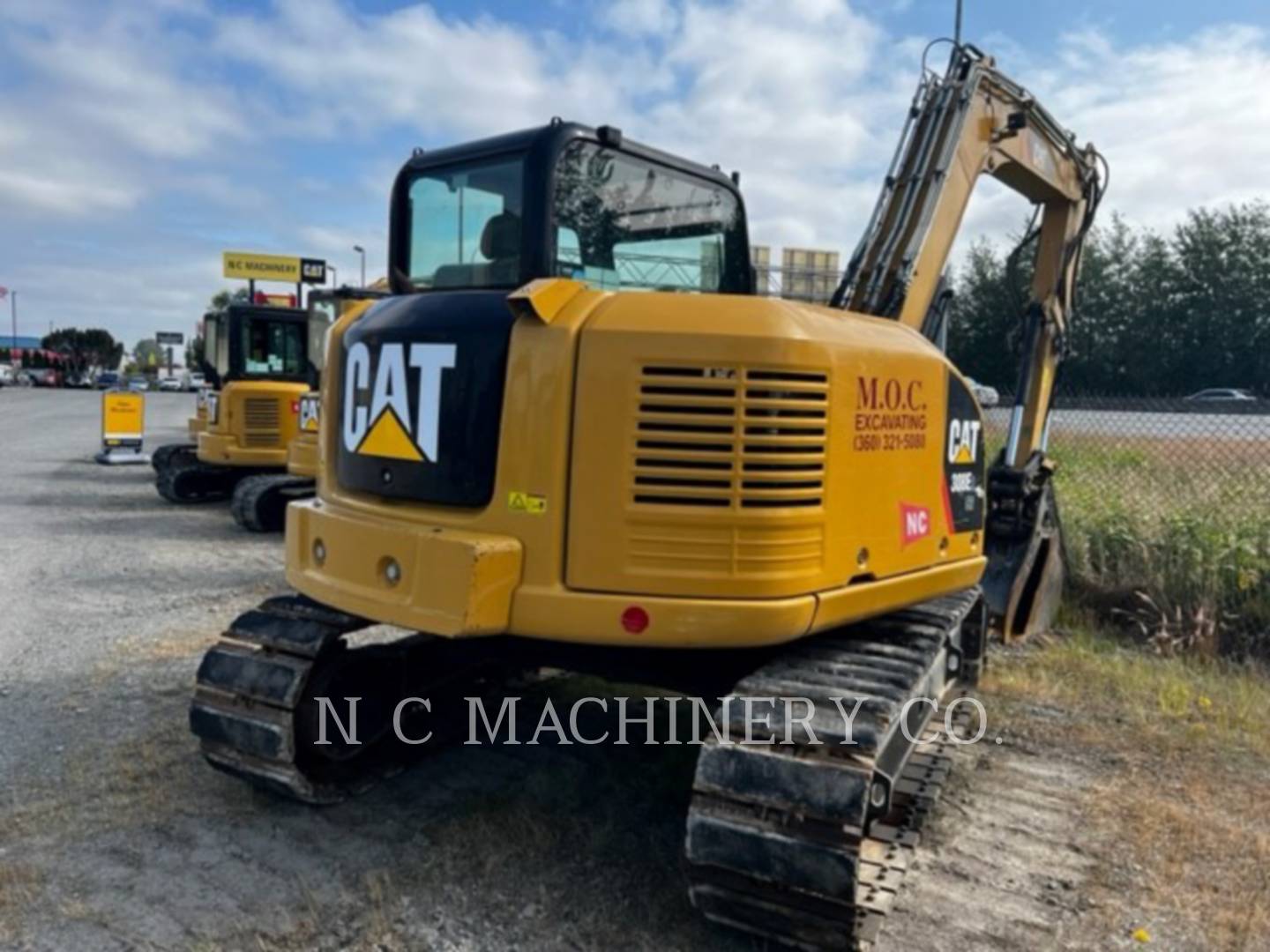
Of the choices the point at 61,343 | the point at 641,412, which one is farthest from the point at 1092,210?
the point at 61,343

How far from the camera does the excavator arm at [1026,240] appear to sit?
517 cm

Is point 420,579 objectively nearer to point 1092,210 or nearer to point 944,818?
point 944,818

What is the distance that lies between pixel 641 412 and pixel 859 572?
0.98 metres

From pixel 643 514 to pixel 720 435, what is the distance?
0.34 meters

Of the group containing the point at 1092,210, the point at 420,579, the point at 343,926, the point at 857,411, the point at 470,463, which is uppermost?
the point at 1092,210

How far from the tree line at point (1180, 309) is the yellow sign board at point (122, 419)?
2898cm

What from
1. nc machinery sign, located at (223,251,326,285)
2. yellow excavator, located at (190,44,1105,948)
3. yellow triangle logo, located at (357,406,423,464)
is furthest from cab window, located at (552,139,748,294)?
nc machinery sign, located at (223,251,326,285)

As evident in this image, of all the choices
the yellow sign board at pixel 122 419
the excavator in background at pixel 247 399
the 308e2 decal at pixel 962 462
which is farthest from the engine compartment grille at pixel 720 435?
the yellow sign board at pixel 122 419

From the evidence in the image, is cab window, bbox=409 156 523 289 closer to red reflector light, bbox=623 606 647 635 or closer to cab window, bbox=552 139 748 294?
cab window, bbox=552 139 748 294

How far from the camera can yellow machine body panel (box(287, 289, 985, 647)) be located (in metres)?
3.19

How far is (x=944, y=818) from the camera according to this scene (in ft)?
13.4

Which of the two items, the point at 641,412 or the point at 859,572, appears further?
the point at 859,572

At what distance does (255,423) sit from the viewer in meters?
12.8

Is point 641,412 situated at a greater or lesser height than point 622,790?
greater
